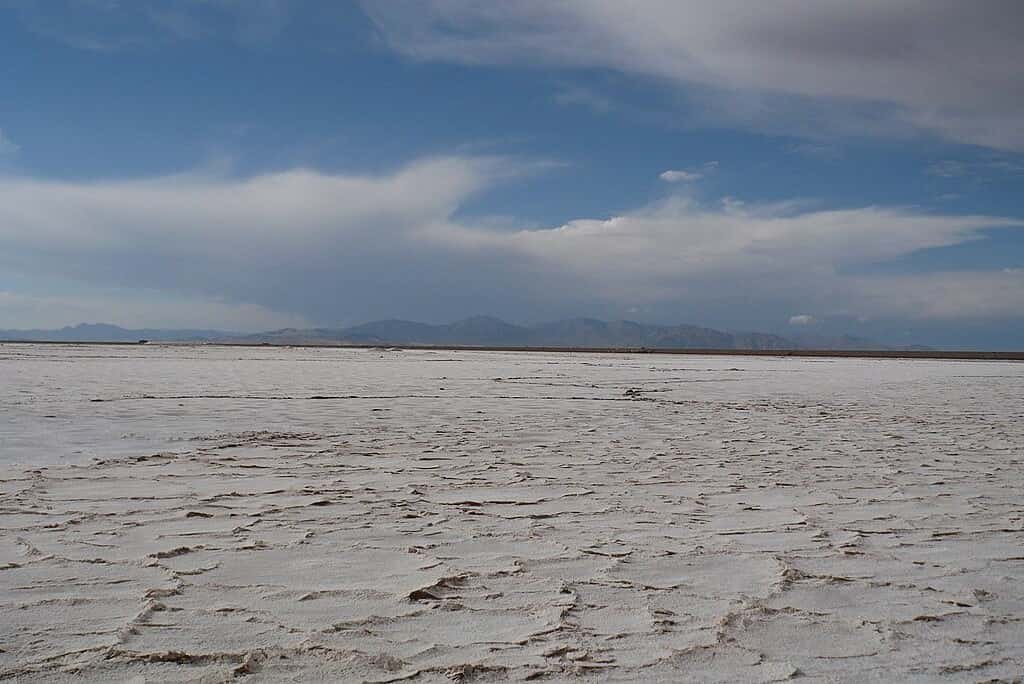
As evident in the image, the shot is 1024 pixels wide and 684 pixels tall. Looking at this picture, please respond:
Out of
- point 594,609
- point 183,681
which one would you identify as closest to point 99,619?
point 183,681

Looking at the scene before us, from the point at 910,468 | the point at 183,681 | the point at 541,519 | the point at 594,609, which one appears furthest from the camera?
the point at 910,468

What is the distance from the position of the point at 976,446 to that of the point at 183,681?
6883 millimetres

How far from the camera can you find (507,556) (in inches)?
138

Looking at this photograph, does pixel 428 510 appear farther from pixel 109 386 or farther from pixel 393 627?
pixel 109 386

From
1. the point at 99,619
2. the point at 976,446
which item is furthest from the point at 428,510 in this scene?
the point at 976,446

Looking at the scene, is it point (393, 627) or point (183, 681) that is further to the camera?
point (393, 627)

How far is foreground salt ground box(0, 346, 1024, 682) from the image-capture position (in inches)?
96.3

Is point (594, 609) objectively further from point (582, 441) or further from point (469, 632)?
point (582, 441)

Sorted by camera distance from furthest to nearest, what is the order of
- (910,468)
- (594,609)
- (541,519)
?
(910,468) → (541,519) → (594,609)

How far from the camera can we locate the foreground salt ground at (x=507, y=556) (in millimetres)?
2447

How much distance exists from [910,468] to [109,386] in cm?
1156

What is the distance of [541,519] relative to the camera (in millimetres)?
4195

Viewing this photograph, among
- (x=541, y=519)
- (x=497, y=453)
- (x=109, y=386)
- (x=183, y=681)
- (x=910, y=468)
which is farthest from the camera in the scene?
(x=109, y=386)

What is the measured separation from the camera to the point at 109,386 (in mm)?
13109
